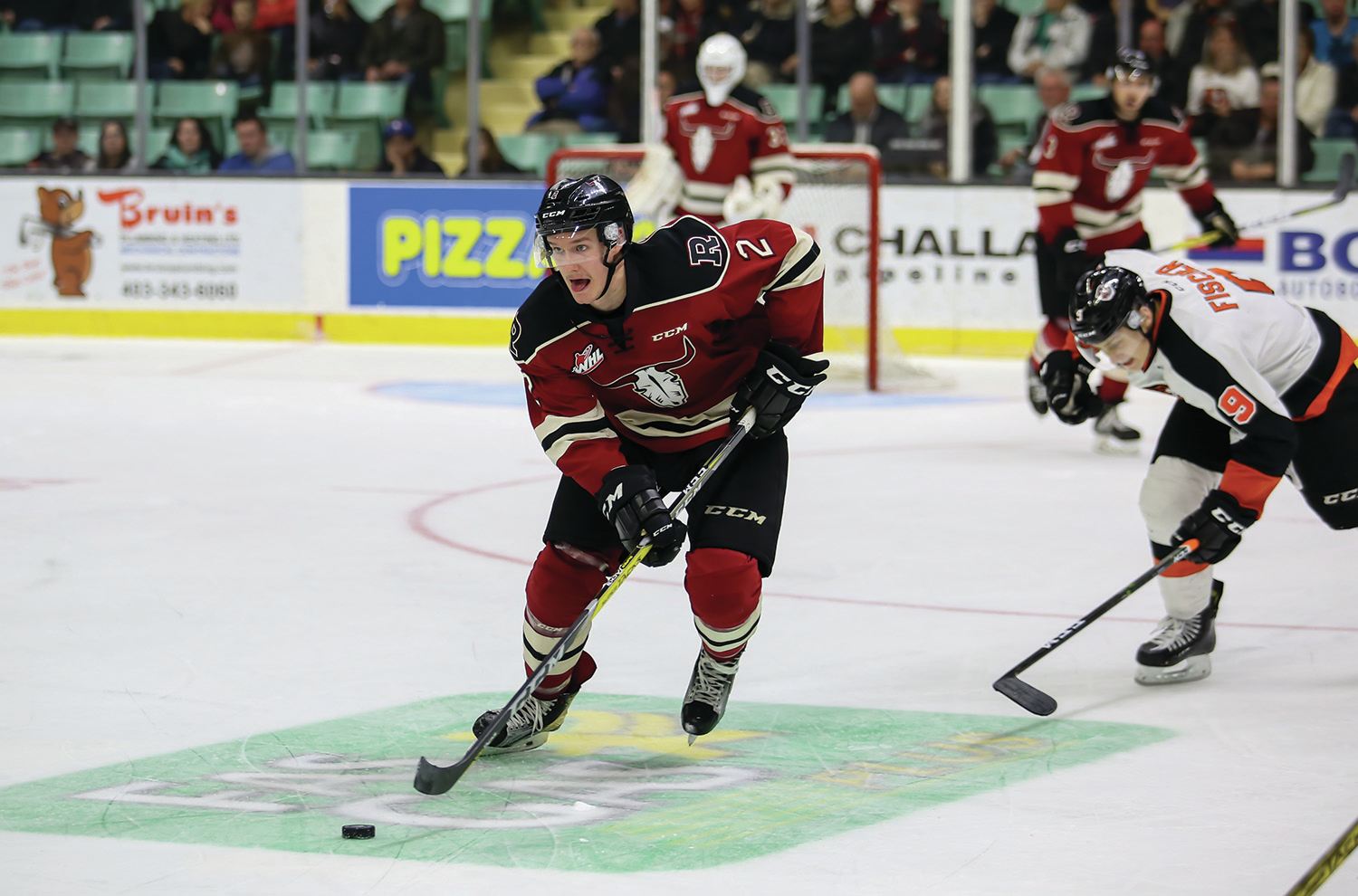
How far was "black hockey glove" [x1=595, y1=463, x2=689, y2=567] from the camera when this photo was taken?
2.94 meters

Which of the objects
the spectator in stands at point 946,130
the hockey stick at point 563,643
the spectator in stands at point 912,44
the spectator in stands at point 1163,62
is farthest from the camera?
the spectator in stands at point 912,44

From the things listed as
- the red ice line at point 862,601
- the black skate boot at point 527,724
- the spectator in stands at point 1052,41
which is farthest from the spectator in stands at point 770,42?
the black skate boot at point 527,724

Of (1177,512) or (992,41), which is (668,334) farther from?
(992,41)

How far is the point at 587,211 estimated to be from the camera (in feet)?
9.65

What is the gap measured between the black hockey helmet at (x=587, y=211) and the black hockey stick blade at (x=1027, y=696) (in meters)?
1.04

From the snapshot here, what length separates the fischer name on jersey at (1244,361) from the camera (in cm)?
339

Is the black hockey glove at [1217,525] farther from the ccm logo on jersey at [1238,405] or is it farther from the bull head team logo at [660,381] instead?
the bull head team logo at [660,381]

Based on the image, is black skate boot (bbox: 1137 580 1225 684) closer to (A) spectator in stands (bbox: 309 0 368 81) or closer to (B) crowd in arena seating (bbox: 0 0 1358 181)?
(B) crowd in arena seating (bbox: 0 0 1358 181)

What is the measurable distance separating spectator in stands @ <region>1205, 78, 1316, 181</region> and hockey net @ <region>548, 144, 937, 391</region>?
170 cm

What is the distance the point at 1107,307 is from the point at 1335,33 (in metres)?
6.41

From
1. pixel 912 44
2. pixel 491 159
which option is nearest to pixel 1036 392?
pixel 912 44

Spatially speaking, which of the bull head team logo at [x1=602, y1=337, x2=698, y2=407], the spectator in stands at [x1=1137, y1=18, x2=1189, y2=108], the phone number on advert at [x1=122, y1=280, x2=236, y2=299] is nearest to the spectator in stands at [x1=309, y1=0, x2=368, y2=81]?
the phone number on advert at [x1=122, y1=280, x2=236, y2=299]

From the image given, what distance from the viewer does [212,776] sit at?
9.68 ft

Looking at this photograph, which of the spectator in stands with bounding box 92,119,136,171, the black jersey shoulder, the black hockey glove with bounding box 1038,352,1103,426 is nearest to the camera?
the black jersey shoulder
